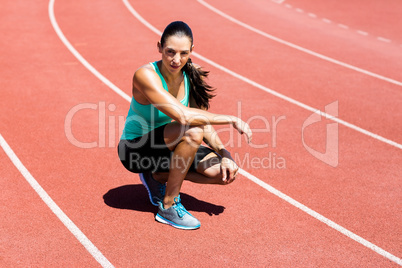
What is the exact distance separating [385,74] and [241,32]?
3.46 meters

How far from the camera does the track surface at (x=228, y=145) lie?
4.05 metres

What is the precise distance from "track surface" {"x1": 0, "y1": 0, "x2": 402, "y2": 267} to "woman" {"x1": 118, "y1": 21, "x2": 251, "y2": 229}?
0.35 m

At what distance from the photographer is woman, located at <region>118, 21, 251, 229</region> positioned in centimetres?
398

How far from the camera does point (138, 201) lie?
4.73 metres

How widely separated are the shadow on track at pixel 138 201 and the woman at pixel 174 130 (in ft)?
0.65

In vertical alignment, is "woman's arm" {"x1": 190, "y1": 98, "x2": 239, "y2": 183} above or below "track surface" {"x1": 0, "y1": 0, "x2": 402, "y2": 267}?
above

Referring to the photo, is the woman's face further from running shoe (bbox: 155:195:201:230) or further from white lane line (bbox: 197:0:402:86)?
white lane line (bbox: 197:0:402:86)

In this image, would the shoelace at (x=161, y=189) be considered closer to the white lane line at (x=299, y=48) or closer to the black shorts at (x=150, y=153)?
the black shorts at (x=150, y=153)

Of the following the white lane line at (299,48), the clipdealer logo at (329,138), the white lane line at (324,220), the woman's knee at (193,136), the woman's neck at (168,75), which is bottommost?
the white lane line at (324,220)

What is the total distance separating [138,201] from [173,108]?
121 centimetres

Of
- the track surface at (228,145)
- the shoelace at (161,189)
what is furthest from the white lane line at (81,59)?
the shoelace at (161,189)

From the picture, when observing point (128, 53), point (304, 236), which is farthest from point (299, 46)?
point (304, 236)

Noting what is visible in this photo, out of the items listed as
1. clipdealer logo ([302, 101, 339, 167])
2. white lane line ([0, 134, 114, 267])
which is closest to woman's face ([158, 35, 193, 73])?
white lane line ([0, 134, 114, 267])

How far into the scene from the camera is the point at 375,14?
44.6 feet
